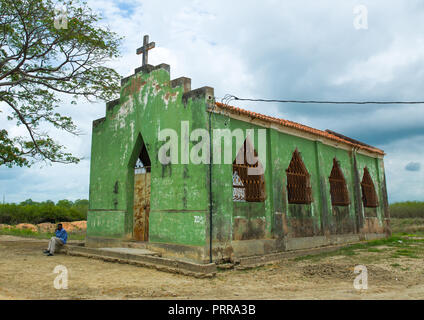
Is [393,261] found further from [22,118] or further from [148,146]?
[22,118]

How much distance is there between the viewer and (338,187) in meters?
13.9

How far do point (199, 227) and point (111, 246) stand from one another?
390 centimetres

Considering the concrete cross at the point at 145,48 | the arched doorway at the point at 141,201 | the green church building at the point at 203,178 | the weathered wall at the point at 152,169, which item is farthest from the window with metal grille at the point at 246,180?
the concrete cross at the point at 145,48

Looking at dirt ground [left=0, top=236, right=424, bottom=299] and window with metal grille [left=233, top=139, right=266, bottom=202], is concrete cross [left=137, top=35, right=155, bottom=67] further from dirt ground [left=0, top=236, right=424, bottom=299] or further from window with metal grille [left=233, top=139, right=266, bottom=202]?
dirt ground [left=0, top=236, right=424, bottom=299]

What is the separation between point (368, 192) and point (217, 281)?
11.3 meters

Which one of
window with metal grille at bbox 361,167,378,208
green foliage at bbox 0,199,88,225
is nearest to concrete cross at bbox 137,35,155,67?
window with metal grille at bbox 361,167,378,208

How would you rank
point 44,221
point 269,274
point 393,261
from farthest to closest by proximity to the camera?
point 44,221 < point 393,261 < point 269,274

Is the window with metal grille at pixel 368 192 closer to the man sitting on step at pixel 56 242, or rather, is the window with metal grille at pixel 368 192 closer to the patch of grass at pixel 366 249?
the patch of grass at pixel 366 249

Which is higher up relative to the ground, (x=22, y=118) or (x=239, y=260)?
(x=22, y=118)

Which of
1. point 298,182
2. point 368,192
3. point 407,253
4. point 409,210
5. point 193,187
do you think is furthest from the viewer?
point 409,210

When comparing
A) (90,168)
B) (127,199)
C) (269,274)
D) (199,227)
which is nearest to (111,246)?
(127,199)

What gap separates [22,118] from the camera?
13.4 metres

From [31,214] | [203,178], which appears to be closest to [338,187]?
[203,178]

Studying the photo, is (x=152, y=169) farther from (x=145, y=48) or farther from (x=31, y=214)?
(x=31, y=214)
